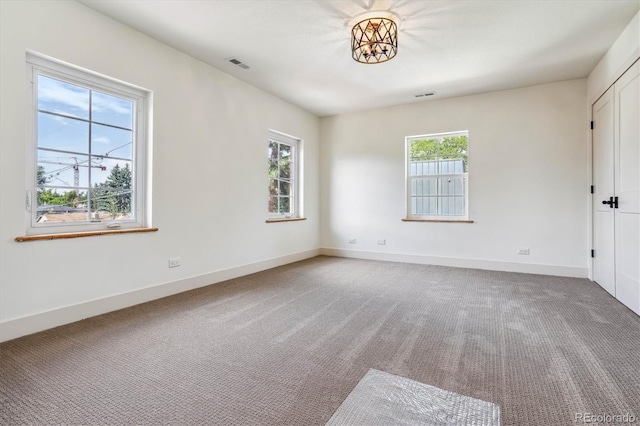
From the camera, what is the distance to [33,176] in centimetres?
244

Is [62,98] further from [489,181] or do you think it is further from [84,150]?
[489,181]

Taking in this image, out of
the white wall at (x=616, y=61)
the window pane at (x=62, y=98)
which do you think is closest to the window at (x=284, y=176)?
the window pane at (x=62, y=98)

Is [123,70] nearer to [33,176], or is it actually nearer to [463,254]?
[33,176]

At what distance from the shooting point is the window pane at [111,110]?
9.37 feet

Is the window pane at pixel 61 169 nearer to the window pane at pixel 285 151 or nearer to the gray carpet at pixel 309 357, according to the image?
the gray carpet at pixel 309 357

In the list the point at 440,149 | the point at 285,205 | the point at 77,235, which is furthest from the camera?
the point at 285,205

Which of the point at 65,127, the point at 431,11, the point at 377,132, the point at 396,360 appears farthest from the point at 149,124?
the point at 377,132

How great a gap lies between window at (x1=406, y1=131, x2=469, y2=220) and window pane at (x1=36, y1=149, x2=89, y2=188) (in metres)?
4.57

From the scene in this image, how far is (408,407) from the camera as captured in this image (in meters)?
1.48

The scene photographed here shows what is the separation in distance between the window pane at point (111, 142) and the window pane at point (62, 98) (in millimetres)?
164

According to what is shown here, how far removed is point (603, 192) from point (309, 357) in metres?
3.99

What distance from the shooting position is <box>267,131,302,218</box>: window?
16.7 feet

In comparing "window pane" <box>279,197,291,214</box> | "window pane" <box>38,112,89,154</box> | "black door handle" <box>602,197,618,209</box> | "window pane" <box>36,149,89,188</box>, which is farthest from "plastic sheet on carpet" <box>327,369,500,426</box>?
"window pane" <box>279,197,291,214</box>

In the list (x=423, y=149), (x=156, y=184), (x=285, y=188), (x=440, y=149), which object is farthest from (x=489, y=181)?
(x=156, y=184)
